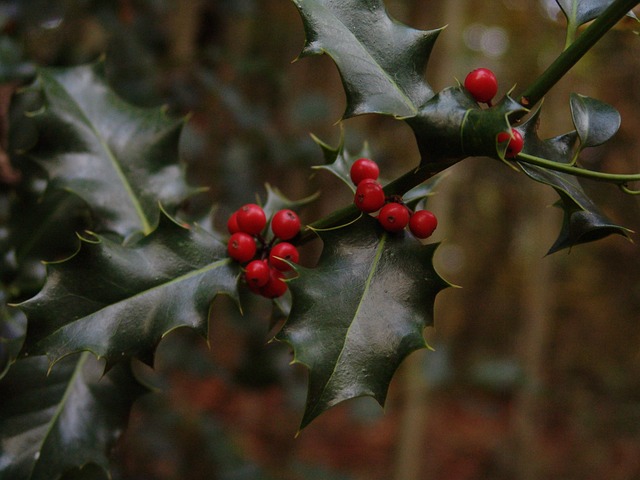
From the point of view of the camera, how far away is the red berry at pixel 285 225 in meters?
0.70

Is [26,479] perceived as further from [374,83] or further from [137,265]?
[374,83]

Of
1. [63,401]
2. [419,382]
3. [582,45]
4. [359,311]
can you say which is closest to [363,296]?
[359,311]

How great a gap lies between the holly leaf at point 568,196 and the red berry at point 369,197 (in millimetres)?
153

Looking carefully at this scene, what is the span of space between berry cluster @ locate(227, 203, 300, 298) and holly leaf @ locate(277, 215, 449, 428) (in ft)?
0.23

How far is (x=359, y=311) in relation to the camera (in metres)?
0.61

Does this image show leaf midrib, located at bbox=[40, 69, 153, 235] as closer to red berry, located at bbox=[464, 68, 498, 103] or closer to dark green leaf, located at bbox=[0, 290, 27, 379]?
dark green leaf, located at bbox=[0, 290, 27, 379]

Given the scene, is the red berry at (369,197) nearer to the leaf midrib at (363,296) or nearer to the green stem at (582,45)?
the leaf midrib at (363,296)

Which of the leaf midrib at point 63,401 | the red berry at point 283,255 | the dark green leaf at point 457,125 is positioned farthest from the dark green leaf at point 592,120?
the leaf midrib at point 63,401

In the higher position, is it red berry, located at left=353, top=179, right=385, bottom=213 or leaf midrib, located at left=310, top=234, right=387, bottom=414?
red berry, located at left=353, top=179, right=385, bottom=213

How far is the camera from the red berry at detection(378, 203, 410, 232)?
2.07 ft

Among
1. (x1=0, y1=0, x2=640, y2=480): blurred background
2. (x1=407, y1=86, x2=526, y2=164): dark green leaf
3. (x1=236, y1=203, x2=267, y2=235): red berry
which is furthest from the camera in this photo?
(x1=0, y1=0, x2=640, y2=480): blurred background

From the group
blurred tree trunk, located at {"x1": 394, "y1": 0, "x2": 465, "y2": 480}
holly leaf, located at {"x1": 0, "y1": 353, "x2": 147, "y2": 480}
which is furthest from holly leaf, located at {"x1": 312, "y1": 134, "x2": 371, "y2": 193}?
blurred tree trunk, located at {"x1": 394, "y1": 0, "x2": 465, "y2": 480}

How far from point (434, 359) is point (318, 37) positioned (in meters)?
2.16

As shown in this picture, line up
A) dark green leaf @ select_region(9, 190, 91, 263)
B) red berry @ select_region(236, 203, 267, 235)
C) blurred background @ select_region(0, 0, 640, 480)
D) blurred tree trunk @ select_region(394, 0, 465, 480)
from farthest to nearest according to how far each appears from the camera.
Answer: blurred tree trunk @ select_region(394, 0, 465, 480)
blurred background @ select_region(0, 0, 640, 480)
dark green leaf @ select_region(9, 190, 91, 263)
red berry @ select_region(236, 203, 267, 235)
